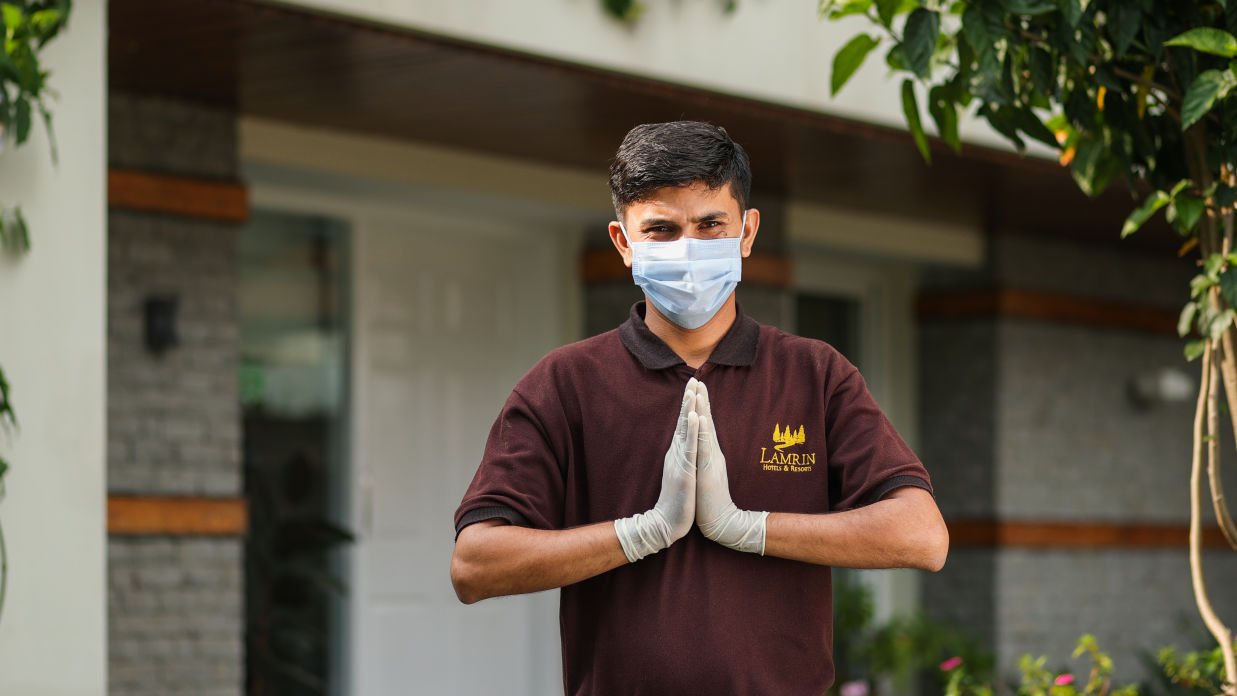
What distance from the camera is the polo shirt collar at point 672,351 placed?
7.70ft

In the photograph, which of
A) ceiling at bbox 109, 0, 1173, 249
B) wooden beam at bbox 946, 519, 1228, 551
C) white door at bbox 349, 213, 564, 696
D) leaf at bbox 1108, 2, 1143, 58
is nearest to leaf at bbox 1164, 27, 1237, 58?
leaf at bbox 1108, 2, 1143, 58

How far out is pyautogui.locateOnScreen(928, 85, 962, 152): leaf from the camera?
3303 mm

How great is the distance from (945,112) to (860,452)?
1247 mm

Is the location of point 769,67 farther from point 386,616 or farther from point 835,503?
point 835,503

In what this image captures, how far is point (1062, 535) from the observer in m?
9.09

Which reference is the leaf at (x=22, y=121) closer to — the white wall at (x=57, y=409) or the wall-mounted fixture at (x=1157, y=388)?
the white wall at (x=57, y=409)

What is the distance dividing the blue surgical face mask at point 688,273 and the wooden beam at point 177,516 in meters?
3.69

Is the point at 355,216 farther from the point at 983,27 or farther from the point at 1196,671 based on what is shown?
the point at 983,27

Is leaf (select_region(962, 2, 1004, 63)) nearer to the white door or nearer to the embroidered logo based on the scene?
the embroidered logo

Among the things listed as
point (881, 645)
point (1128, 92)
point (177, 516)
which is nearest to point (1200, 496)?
point (1128, 92)

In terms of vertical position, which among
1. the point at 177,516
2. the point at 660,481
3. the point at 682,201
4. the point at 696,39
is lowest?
the point at 177,516

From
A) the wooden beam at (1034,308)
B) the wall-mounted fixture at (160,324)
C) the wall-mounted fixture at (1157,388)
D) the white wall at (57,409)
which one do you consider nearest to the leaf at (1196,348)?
the white wall at (57,409)

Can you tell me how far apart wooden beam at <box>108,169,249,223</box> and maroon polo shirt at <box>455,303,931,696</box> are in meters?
3.67

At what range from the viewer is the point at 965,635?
352 inches
